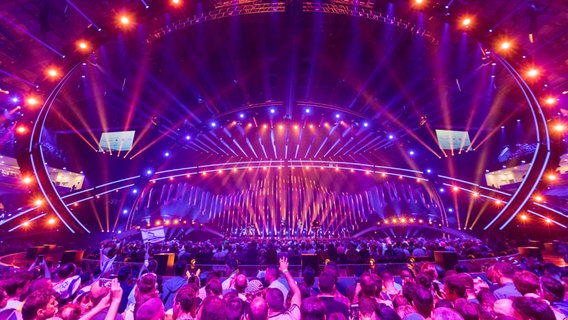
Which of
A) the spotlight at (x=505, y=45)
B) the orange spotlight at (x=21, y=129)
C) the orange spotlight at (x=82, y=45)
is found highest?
the orange spotlight at (x=82, y=45)

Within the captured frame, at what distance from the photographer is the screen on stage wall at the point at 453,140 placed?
64.3 ft

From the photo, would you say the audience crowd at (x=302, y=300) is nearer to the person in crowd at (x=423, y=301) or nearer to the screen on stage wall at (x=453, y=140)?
the person in crowd at (x=423, y=301)

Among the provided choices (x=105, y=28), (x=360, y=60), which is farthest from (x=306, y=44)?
(x=105, y=28)

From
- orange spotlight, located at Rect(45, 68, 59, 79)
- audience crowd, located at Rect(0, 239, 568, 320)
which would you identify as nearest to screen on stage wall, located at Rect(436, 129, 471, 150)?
audience crowd, located at Rect(0, 239, 568, 320)

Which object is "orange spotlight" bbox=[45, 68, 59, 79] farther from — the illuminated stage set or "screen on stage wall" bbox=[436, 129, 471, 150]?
"screen on stage wall" bbox=[436, 129, 471, 150]

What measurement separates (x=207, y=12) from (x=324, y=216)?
78.7ft

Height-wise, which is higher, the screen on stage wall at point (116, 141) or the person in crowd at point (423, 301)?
the screen on stage wall at point (116, 141)

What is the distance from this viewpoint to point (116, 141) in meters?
19.5

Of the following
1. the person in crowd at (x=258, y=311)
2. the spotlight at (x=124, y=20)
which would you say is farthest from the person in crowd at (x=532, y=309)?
the spotlight at (x=124, y=20)

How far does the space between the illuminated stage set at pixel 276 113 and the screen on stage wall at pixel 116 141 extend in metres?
0.09

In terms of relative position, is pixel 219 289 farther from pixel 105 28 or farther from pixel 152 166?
pixel 152 166

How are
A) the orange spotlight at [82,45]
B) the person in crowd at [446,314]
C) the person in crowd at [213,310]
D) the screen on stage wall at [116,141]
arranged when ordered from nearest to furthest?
the person in crowd at [446,314]
the person in crowd at [213,310]
the orange spotlight at [82,45]
the screen on stage wall at [116,141]

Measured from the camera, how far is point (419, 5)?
8.58 meters

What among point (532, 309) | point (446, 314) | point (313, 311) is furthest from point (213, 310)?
point (532, 309)
